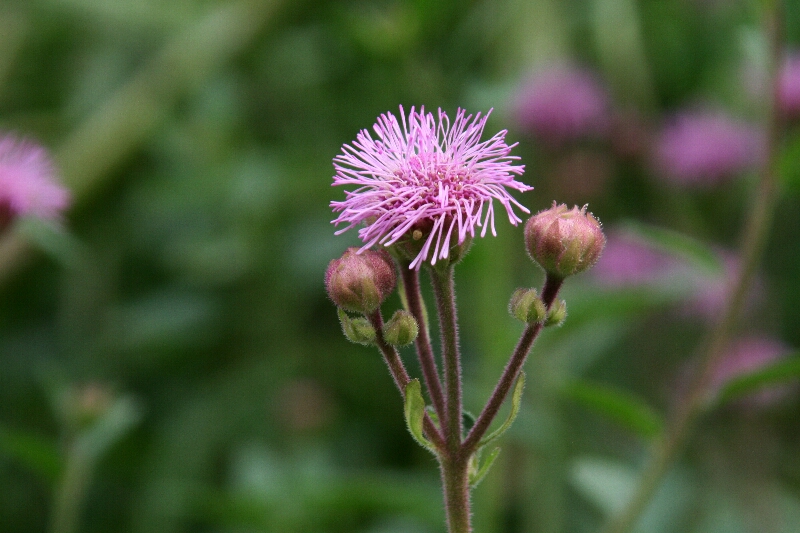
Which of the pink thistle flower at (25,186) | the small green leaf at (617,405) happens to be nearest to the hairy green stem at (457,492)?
the small green leaf at (617,405)

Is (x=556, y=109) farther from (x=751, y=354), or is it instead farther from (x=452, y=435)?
(x=452, y=435)

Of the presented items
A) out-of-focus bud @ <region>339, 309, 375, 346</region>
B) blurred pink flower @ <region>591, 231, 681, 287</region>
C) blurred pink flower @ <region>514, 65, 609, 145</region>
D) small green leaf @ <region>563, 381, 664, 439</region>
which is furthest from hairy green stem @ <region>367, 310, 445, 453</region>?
blurred pink flower @ <region>591, 231, 681, 287</region>

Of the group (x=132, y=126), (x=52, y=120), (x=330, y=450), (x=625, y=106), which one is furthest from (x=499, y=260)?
(x=52, y=120)

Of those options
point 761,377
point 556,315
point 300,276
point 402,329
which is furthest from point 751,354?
point 402,329

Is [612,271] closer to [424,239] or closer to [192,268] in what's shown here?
[192,268]

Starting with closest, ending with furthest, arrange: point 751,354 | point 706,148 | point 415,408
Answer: point 415,408 → point 751,354 → point 706,148

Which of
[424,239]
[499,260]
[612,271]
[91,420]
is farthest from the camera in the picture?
[612,271]
